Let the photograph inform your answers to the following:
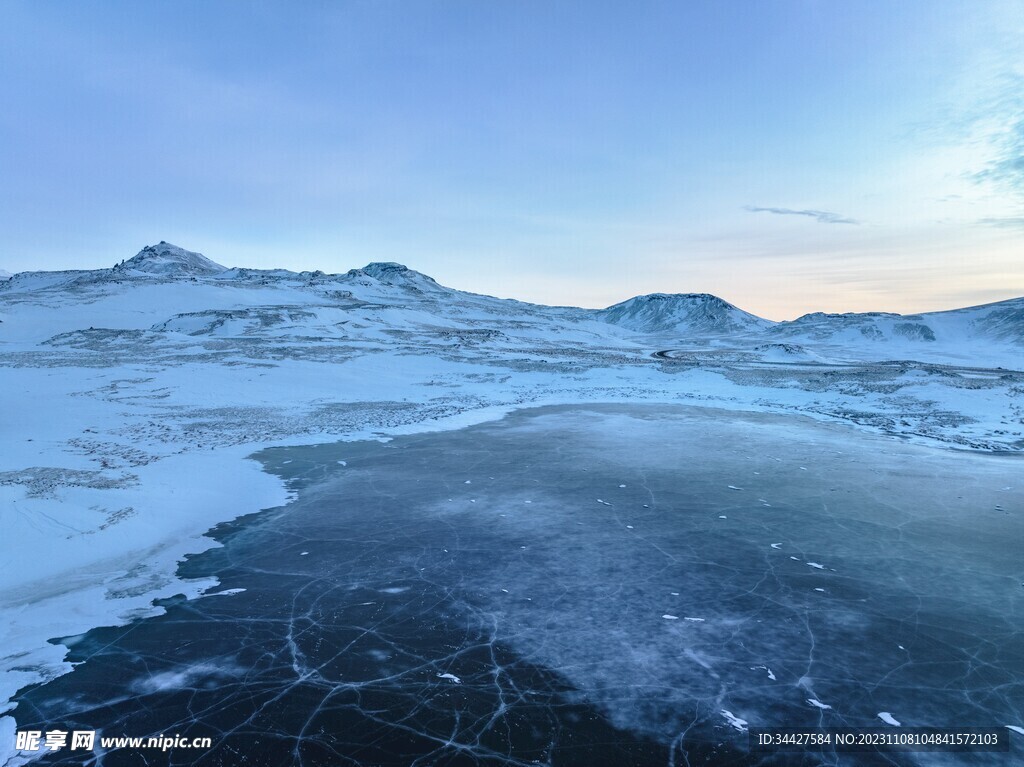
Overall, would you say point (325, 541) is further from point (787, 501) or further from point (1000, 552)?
point (1000, 552)

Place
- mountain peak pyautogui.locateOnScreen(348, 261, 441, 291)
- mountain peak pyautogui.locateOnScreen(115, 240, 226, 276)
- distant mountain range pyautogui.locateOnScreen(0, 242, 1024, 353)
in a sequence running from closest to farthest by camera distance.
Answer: distant mountain range pyautogui.locateOnScreen(0, 242, 1024, 353) < mountain peak pyautogui.locateOnScreen(115, 240, 226, 276) < mountain peak pyautogui.locateOnScreen(348, 261, 441, 291)

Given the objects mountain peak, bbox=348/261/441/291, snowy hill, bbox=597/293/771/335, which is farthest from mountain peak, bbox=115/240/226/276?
snowy hill, bbox=597/293/771/335

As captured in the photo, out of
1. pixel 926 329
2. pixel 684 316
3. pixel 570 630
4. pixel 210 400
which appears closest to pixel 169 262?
pixel 210 400

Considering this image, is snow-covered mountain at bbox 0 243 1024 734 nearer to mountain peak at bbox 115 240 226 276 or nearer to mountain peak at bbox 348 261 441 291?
mountain peak at bbox 115 240 226 276

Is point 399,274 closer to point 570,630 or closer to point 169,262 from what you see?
point 169,262

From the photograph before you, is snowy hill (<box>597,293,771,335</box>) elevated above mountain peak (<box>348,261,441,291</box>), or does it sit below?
below

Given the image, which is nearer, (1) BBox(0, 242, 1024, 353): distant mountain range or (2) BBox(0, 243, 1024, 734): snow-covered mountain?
(2) BBox(0, 243, 1024, 734): snow-covered mountain

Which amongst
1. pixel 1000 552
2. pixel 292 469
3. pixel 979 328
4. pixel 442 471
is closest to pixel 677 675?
pixel 1000 552
